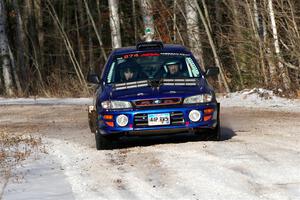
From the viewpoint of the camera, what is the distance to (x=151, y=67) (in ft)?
40.8

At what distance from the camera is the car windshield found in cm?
A: 1230

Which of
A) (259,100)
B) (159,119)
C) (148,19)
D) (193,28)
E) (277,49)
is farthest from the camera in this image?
(148,19)

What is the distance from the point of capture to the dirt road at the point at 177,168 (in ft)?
26.2

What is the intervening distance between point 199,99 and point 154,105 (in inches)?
25.8

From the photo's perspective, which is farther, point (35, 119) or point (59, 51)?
point (59, 51)

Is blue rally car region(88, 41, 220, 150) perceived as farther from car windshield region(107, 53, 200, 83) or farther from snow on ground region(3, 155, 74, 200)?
snow on ground region(3, 155, 74, 200)

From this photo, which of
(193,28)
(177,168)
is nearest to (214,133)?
(177,168)

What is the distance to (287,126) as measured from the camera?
13508 mm

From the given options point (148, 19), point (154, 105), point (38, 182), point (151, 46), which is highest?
point (148, 19)

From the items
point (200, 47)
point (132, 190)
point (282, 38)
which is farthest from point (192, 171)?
point (200, 47)

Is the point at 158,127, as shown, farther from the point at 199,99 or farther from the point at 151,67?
the point at 151,67

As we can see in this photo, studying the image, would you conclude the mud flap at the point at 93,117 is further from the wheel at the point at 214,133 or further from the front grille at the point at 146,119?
the wheel at the point at 214,133

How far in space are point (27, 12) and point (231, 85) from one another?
24.6 meters

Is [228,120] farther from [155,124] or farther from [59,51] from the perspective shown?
[59,51]
